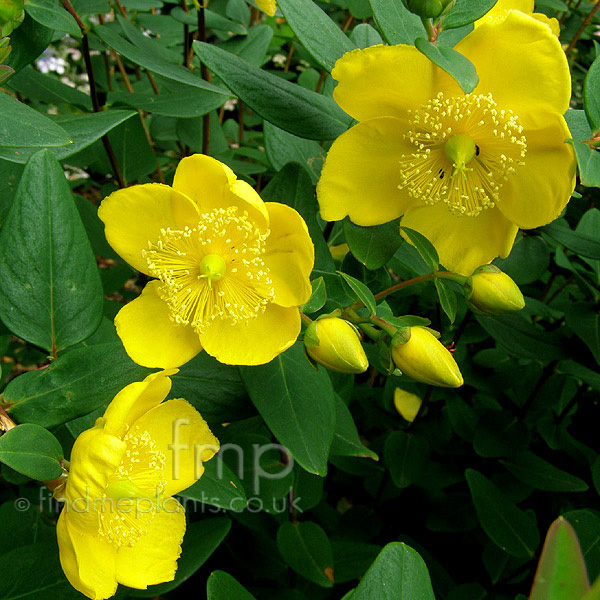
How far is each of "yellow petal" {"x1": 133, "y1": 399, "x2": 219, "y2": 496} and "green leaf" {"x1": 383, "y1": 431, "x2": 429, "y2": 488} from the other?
2.13 ft

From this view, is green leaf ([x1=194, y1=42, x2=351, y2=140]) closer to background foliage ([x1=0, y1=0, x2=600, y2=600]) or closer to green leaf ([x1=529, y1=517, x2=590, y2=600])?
background foliage ([x1=0, y1=0, x2=600, y2=600])

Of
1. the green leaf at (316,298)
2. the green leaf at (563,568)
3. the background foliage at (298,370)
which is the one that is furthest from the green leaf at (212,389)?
the green leaf at (563,568)

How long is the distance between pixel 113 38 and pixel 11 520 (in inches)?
39.3

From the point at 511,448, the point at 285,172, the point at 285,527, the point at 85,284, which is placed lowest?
the point at 285,527

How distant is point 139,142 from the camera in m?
1.49

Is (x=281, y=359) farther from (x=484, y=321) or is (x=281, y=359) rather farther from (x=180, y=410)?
(x=484, y=321)

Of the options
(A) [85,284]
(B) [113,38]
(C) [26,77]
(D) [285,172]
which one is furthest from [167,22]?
(A) [85,284]

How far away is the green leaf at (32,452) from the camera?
0.68 metres

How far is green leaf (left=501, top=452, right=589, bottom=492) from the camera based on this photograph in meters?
1.38

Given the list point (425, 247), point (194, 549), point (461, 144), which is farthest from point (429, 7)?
point (194, 549)

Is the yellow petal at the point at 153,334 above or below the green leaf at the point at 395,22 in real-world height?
below

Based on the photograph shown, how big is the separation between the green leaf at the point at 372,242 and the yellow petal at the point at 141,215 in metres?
0.25

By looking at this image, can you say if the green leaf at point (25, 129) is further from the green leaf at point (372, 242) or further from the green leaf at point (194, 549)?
the green leaf at point (194, 549)

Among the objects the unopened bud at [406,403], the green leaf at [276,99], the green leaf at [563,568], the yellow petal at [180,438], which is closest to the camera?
the green leaf at [563,568]
